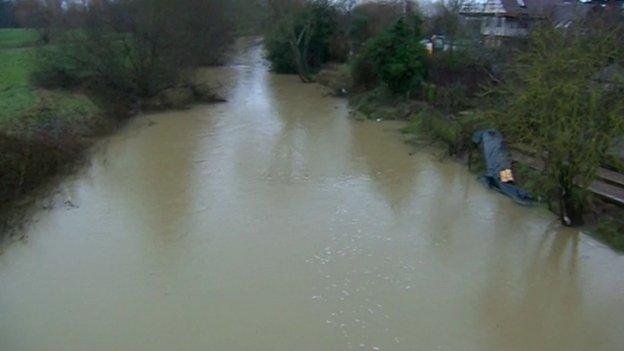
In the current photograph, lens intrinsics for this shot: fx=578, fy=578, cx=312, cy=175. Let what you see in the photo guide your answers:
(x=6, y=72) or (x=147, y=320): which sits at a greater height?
(x=6, y=72)

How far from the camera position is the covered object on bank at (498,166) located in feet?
36.7

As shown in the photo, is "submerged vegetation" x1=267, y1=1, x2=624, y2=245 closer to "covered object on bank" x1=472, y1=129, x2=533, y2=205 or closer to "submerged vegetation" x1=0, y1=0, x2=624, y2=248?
"submerged vegetation" x1=0, y1=0, x2=624, y2=248

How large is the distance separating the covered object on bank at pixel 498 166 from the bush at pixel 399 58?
589 centimetres

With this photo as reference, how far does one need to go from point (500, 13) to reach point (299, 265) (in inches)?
923

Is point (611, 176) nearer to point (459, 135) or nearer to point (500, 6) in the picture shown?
point (459, 135)

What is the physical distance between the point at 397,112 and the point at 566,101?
9351mm

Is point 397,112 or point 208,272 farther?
point 397,112

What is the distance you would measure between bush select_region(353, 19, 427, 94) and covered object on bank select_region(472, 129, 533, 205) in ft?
19.3

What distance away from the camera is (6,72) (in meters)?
21.7

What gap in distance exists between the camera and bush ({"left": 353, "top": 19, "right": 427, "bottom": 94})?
739 inches

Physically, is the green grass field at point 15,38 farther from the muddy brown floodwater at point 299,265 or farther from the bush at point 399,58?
the muddy brown floodwater at point 299,265

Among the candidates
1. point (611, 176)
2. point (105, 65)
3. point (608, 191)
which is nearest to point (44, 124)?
point (105, 65)

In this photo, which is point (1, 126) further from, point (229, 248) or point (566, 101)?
point (566, 101)

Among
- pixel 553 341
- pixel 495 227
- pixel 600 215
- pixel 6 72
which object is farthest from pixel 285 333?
pixel 6 72
